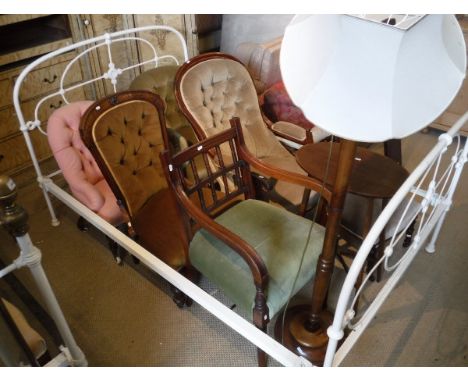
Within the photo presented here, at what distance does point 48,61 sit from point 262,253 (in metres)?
2.00

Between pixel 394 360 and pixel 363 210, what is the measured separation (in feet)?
2.17

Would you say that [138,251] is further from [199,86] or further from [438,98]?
[438,98]

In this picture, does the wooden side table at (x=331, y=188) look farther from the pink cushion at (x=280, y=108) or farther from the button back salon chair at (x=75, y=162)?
the button back salon chair at (x=75, y=162)

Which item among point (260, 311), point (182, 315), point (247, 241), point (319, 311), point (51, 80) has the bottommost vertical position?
point (182, 315)

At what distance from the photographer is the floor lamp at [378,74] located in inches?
30.0

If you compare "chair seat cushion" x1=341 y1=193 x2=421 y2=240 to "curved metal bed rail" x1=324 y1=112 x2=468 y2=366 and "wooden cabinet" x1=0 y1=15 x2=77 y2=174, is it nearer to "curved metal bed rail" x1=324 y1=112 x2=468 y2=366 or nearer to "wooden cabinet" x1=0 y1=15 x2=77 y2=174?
"curved metal bed rail" x1=324 y1=112 x2=468 y2=366

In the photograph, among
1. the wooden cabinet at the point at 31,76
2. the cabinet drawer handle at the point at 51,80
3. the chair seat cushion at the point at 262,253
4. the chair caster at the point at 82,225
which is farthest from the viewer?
the cabinet drawer handle at the point at 51,80

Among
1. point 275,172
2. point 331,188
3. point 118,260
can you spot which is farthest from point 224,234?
point 118,260

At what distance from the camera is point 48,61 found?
8.66 feet

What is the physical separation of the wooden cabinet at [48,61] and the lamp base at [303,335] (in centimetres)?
205

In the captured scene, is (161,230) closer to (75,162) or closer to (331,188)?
(75,162)

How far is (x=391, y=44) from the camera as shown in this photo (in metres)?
0.76

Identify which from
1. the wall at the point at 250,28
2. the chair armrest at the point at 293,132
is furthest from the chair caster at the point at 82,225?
the wall at the point at 250,28

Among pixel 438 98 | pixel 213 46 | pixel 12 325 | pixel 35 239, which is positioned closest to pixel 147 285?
pixel 35 239
